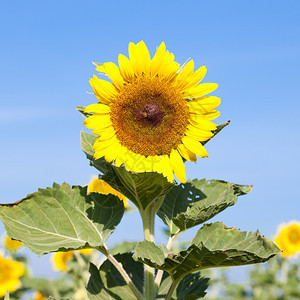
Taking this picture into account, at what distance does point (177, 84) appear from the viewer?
2686 mm

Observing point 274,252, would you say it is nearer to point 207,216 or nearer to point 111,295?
point 207,216

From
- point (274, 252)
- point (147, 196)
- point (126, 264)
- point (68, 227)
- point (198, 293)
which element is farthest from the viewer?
point (126, 264)

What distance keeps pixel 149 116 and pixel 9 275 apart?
4462mm

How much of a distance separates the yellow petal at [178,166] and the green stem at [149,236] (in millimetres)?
269

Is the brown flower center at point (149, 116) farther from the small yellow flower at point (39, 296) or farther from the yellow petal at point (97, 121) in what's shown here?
the small yellow flower at point (39, 296)

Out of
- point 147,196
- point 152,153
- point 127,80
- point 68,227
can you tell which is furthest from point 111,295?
point 127,80

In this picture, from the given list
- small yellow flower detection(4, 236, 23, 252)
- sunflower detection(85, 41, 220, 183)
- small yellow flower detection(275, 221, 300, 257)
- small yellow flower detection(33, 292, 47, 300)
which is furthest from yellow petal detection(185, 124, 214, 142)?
small yellow flower detection(275, 221, 300, 257)

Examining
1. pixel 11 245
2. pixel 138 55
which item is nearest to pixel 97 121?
pixel 138 55

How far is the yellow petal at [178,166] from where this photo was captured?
2.64 metres

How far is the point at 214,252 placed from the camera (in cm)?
228

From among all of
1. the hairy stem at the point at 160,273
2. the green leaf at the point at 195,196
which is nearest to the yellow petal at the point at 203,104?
the green leaf at the point at 195,196

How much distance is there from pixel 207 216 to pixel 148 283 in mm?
527

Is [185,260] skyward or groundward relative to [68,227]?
groundward

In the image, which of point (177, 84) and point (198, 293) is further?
point (198, 293)
